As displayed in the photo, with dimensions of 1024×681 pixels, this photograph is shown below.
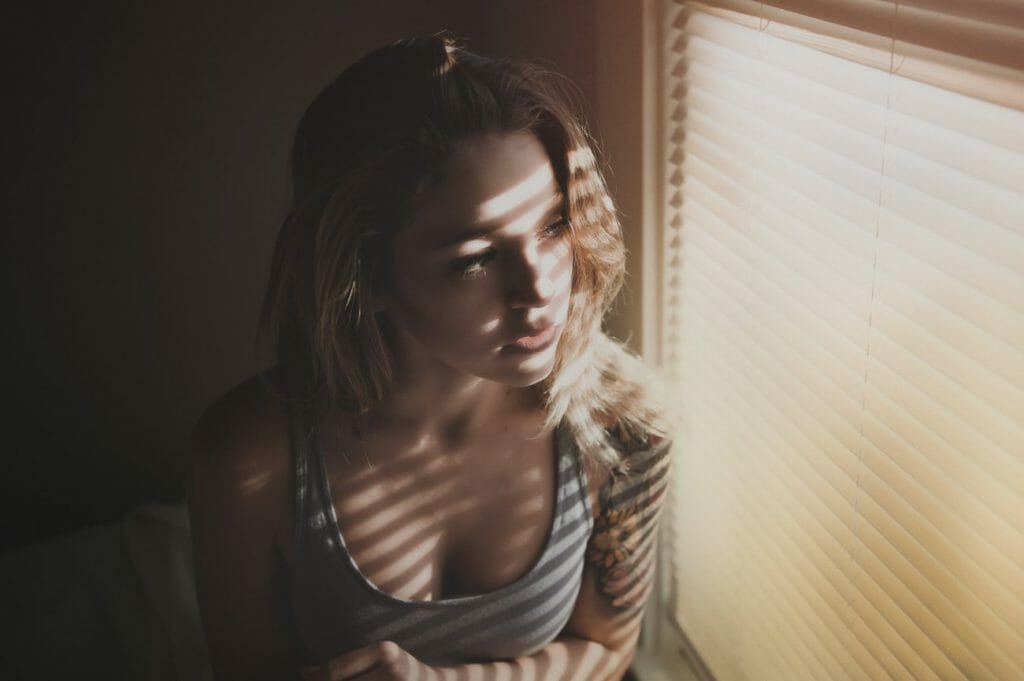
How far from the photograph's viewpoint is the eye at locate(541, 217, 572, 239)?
1091 millimetres

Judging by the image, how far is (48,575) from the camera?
1.72 m

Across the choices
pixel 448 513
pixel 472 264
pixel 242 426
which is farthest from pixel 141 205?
pixel 472 264

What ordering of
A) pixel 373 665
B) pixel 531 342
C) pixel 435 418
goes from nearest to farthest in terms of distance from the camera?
pixel 531 342 → pixel 373 665 → pixel 435 418

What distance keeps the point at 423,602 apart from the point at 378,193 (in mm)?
549

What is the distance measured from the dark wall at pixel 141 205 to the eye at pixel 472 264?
61 centimetres

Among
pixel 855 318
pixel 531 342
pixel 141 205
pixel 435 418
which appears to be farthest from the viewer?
pixel 141 205

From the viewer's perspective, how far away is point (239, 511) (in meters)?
1.21

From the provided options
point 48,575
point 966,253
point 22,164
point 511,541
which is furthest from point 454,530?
point 22,164

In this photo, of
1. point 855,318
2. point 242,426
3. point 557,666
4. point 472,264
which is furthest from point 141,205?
point 855,318

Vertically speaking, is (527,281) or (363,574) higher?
(527,281)

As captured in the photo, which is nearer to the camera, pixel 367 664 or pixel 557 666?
pixel 367 664

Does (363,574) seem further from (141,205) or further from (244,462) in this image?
(141,205)

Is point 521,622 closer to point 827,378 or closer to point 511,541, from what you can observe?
point 511,541

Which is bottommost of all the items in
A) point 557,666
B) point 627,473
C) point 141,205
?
point 557,666
